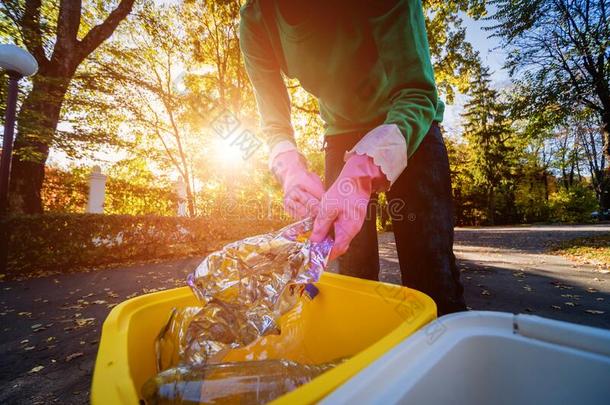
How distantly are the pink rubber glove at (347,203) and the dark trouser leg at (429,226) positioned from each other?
391 mm

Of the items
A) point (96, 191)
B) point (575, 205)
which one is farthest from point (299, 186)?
point (575, 205)

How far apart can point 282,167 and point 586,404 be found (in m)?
1.24

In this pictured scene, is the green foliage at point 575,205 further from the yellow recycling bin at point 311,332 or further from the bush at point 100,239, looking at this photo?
the yellow recycling bin at point 311,332

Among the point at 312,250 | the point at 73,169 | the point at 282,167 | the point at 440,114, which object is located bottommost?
the point at 312,250

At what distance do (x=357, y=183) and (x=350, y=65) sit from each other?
706 millimetres

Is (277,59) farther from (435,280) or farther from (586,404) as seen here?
(586,404)

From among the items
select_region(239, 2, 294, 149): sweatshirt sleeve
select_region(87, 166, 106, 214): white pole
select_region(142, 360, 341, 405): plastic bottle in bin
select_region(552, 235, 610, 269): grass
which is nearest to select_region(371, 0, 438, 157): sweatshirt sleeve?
select_region(239, 2, 294, 149): sweatshirt sleeve

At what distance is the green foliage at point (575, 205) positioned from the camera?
2396cm

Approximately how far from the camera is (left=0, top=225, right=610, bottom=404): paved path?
6.14ft

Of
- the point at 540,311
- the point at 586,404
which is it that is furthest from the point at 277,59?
the point at 540,311

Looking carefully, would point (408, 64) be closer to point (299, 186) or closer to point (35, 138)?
point (299, 186)

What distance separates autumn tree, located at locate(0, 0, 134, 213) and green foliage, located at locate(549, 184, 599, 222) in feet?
110

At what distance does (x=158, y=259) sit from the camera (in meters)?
6.46

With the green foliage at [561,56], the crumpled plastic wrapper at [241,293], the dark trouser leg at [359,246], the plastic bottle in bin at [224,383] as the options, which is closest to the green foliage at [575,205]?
the green foliage at [561,56]
